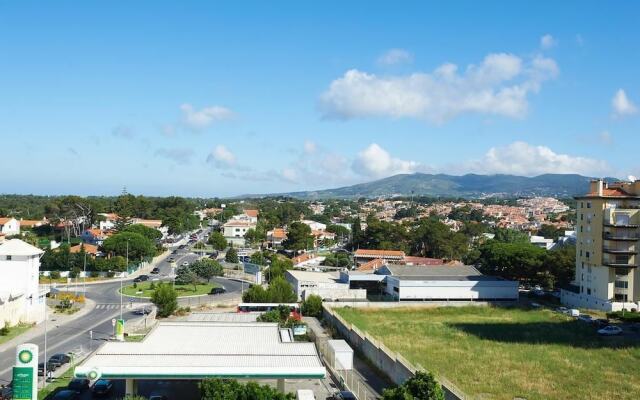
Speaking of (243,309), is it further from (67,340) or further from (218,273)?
(218,273)

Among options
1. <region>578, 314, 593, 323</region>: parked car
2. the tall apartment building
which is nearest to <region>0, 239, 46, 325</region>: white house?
<region>578, 314, 593, 323</region>: parked car

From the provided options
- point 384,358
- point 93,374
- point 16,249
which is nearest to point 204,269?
point 16,249

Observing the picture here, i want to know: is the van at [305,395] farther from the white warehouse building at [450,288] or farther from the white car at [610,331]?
the white warehouse building at [450,288]

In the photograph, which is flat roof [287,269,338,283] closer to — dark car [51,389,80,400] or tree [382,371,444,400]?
dark car [51,389,80,400]

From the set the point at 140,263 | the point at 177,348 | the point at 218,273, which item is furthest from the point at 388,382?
the point at 140,263

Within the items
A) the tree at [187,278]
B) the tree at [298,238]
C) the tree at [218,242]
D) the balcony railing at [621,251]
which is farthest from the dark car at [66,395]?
the tree at [218,242]
